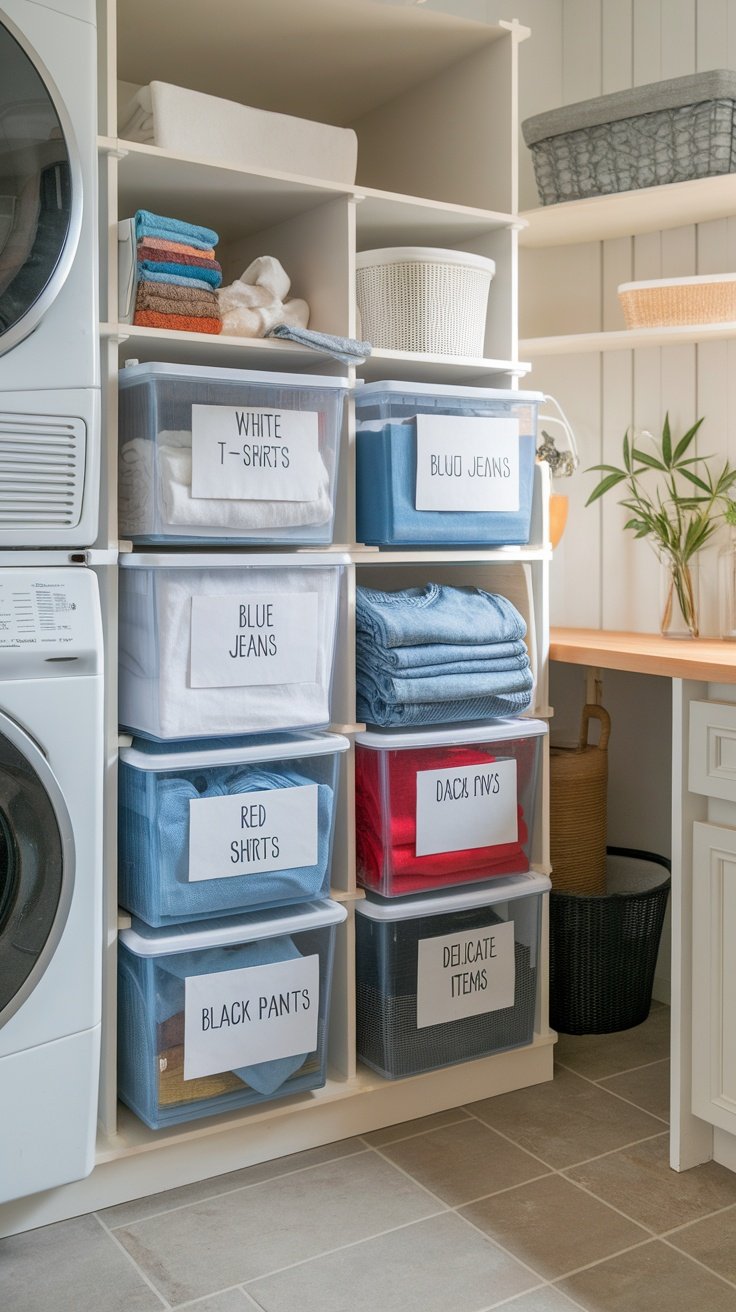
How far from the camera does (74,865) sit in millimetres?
1688

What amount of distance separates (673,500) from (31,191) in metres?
1.48

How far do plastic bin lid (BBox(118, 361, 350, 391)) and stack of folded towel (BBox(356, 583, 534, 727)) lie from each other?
378 millimetres

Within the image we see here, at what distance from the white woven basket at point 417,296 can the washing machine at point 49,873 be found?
75 cm

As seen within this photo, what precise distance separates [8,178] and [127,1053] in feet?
4.30

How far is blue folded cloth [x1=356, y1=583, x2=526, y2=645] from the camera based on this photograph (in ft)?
6.64

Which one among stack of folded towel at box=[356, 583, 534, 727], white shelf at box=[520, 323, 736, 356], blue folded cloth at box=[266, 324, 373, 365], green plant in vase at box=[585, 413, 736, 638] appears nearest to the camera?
blue folded cloth at box=[266, 324, 373, 365]

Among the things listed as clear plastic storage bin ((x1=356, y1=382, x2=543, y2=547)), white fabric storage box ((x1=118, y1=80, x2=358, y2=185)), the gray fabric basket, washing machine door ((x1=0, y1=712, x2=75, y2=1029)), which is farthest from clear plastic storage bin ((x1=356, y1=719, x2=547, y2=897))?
the gray fabric basket

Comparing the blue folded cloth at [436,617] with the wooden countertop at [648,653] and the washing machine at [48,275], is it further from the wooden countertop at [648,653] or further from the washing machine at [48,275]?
the washing machine at [48,275]

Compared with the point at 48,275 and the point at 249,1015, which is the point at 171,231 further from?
the point at 249,1015

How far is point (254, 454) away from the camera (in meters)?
1.86

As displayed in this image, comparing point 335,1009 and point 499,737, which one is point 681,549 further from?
point 335,1009

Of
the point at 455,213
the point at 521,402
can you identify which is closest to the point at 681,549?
the point at 521,402

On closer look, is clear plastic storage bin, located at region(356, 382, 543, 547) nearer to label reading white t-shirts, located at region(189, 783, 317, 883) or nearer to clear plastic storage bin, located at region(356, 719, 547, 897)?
clear plastic storage bin, located at region(356, 719, 547, 897)

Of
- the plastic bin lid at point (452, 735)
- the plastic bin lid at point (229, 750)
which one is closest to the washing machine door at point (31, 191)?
the plastic bin lid at point (229, 750)
